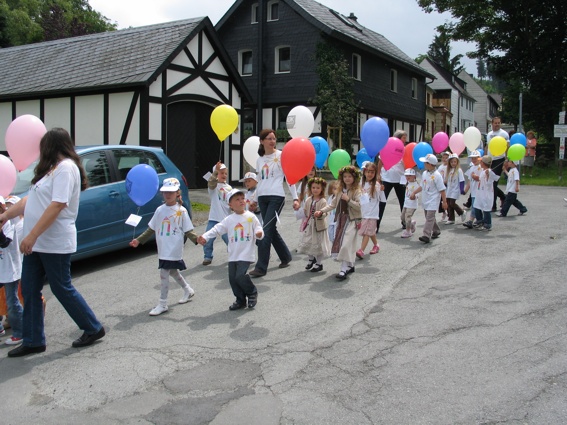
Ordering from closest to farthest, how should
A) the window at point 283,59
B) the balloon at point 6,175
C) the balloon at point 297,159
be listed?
1. the balloon at point 6,175
2. the balloon at point 297,159
3. the window at point 283,59

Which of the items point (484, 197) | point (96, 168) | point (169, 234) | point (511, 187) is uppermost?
point (96, 168)

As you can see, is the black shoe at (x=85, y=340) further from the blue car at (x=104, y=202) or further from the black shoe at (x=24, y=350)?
the blue car at (x=104, y=202)

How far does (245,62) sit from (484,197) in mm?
19088

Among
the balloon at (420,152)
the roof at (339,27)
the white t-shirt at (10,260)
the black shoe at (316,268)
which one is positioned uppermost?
the roof at (339,27)

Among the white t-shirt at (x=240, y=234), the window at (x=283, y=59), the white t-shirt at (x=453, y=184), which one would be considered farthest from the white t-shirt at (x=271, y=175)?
the window at (x=283, y=59)

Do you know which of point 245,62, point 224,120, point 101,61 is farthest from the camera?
point 245,62

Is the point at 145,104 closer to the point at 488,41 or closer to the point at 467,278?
the point at 467,278

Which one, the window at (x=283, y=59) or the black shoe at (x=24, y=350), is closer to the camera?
the black shoe at (x=24, y=350)

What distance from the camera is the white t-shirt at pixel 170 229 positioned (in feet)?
19.1

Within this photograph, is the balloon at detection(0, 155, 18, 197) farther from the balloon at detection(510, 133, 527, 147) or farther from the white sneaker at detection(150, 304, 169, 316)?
the balloon at detection(510, 133, 527, 147)

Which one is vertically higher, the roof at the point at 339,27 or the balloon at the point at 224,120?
the roof at the point at 339,27

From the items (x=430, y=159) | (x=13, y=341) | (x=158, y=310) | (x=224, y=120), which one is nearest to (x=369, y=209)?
(x=430, y=159)

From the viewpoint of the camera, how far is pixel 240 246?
18.7ft

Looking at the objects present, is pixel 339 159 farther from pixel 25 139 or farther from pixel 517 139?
pixel 517 139
